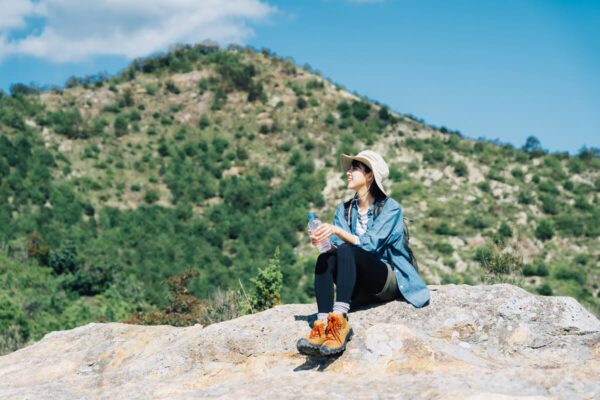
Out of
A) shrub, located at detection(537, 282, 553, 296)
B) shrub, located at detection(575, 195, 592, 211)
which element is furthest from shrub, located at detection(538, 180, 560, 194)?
shrub, located at detection(537, 282, 553, 296)

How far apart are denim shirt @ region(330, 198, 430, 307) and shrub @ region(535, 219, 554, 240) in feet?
105

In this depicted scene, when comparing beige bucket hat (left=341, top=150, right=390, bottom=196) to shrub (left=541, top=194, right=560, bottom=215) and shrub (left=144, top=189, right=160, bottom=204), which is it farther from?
shrub (left=144, top=189, right=160, bottom=204)

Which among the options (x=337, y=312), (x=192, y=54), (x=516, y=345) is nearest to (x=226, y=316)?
(x=337, y=312)

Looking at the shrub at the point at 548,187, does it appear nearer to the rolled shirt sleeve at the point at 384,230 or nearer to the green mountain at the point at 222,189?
the green mountain at the point at 222,189

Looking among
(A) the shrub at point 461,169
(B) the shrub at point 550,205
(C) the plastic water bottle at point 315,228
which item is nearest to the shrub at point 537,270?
(B) the shrub at point 550,205

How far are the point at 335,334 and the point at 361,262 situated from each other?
2.33 ft

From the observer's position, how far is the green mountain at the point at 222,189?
29766 mm

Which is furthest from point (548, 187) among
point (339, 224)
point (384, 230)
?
point (384, 230)

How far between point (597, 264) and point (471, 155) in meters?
14.2

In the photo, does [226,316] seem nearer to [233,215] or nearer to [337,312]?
[337,312]

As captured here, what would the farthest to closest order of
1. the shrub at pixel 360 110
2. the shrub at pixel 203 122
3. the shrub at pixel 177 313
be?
1. the shrub at pixel 203 122
2. the shrub at pixel 360 110
3. the shrub at pixel 177 313

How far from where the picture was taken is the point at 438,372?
3732 millimetres

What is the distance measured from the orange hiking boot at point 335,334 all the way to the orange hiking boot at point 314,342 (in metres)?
0.05

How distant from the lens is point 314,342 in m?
3.93
